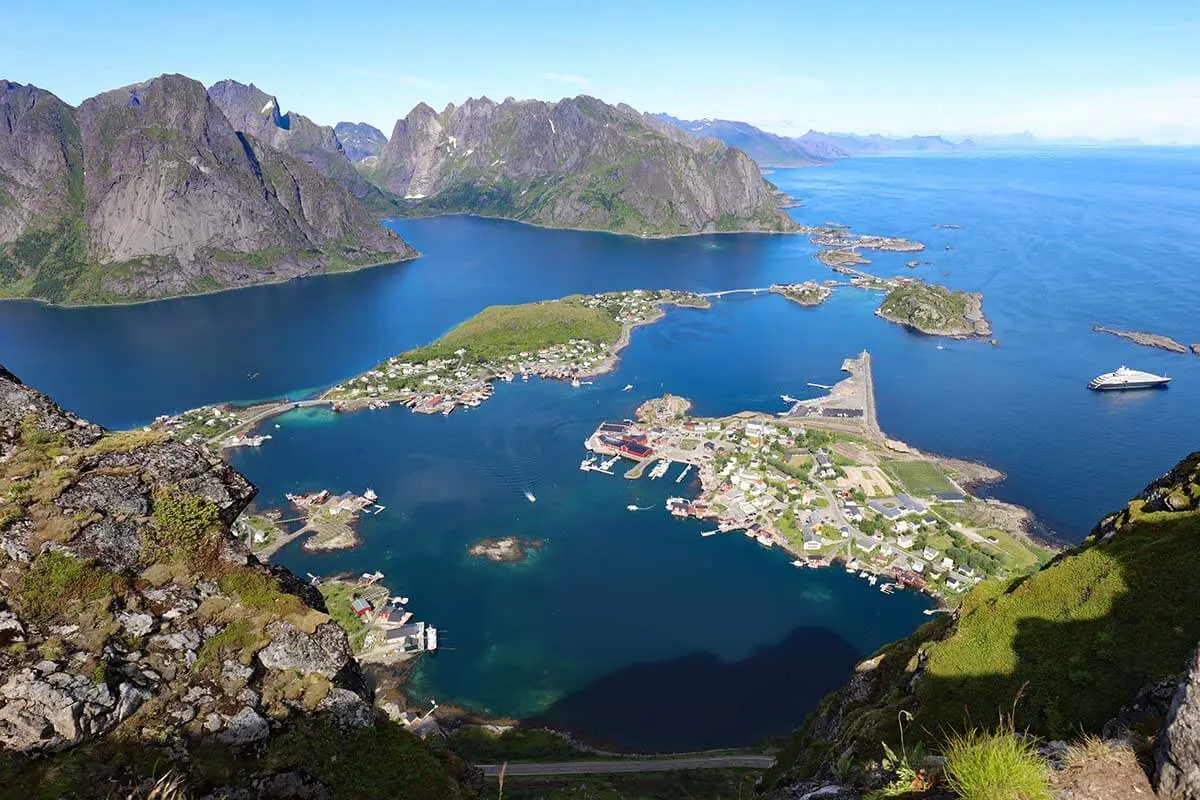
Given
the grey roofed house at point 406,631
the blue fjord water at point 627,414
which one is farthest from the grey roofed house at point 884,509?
the grey roofed house at point 406,631

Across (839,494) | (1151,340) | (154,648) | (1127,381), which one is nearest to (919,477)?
(839,494)

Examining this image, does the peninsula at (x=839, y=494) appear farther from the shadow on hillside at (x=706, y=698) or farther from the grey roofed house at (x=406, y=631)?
the grey roofed house at (x=406, y=631)

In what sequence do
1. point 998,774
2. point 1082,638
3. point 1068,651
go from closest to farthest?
point 998,774
point 1068,651
point 1082,638

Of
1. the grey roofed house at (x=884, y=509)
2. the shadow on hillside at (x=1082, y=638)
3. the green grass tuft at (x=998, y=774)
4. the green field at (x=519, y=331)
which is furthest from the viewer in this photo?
the green field at (x=519, y=331)

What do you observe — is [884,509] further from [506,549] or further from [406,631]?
[406,631]

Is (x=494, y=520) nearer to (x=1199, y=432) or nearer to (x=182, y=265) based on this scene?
(x=1199, y=432)

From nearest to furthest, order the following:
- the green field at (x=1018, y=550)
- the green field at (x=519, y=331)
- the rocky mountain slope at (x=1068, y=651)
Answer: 1. the rocky mountain slope at (x=1068, y=651)
2. the green field at (x=1018, y=550)
3. the green field at (x=519, y=331)

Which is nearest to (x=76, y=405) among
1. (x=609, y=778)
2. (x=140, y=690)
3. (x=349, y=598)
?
(x=349, y=598)
